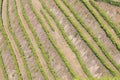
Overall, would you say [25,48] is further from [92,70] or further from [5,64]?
[92,70]

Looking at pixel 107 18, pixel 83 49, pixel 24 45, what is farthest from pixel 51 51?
pixel 107 18

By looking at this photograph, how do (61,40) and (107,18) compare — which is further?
(61,40)

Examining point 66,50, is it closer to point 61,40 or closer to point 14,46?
point 61,40

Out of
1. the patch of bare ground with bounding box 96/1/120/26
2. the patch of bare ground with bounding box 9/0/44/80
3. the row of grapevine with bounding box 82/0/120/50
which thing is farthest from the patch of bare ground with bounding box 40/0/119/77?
the patch of bare ground with bounding box 9/0/44/80

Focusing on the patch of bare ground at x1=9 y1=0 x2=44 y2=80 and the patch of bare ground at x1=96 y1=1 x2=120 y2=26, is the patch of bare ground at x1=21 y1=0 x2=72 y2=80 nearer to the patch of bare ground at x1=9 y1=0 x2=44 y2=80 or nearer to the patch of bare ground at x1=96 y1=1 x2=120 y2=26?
the patch of bare ground at x1=9 y1=0 x2=44 y2=80

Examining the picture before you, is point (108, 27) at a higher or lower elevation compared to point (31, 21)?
lower

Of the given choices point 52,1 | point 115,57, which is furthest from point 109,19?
point 52,1
